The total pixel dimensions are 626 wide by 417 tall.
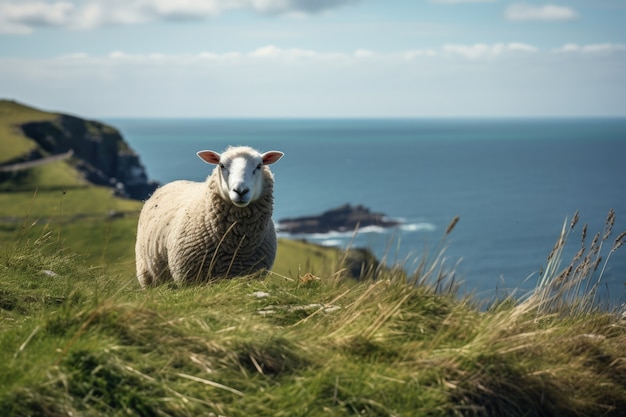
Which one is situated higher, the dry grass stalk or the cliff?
the dry grass stalk

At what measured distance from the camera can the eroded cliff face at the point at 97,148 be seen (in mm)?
158500

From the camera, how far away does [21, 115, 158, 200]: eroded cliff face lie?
158 meters

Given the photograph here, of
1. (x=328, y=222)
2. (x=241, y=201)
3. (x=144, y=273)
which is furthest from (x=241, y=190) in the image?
(x=328, y=222)

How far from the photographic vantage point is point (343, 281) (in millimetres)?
7094

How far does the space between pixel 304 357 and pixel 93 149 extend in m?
173

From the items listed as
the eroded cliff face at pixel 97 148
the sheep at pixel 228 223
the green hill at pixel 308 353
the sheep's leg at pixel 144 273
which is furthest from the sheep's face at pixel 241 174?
the eroded cliff face at pixel 97 148

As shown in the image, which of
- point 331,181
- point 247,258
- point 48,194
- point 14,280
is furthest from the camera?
point 331,181

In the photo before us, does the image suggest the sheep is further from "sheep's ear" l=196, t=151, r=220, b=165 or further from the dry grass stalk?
the dry grass stalk

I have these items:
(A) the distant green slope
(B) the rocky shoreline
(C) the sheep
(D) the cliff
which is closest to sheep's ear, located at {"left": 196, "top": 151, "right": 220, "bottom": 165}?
(C) the sheep

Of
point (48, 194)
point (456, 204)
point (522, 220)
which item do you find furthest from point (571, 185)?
point (48, 194)

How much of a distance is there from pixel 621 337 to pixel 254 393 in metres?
3.32

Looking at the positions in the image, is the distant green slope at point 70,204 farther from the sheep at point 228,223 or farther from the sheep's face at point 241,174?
the sheep's face at point 241,174

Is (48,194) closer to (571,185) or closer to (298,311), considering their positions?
(298,311)

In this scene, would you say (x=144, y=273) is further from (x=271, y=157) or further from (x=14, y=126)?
(x=14, y=126)
